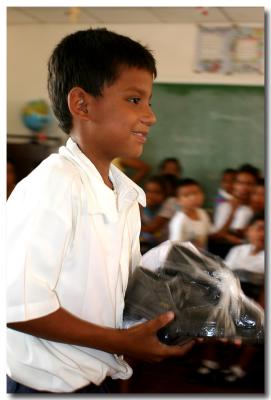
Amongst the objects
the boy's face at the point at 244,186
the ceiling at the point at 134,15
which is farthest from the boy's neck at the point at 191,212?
the ceiling at the point at 134,15

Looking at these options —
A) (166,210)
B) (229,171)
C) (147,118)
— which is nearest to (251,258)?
(166,210)

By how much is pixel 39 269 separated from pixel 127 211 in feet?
0.65

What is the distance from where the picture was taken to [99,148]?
74 centimetres

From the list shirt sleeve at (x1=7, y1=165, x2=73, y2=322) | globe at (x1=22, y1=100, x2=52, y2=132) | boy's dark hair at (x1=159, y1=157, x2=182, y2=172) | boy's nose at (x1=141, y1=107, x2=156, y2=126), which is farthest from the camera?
globe at (x1=22, y1=100, x2=52, y2=132)

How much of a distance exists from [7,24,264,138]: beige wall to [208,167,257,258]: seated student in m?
0.92

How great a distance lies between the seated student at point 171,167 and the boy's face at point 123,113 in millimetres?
3166

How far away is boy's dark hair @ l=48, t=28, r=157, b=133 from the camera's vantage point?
0.73 metres

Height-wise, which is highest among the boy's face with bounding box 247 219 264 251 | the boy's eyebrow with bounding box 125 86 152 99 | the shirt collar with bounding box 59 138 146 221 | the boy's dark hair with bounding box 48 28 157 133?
the boy's dark hair with bounding box 48 28 157 133

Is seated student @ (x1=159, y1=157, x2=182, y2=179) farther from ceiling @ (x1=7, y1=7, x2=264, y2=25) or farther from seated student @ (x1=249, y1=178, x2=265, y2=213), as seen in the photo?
ceiling @ (x1=7, y1=7, x2=264, y2=25)

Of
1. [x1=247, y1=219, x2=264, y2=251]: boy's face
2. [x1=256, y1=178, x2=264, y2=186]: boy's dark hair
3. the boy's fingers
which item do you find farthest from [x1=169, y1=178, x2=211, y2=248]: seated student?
the boy's fingers

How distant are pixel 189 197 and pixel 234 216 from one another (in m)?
0.33

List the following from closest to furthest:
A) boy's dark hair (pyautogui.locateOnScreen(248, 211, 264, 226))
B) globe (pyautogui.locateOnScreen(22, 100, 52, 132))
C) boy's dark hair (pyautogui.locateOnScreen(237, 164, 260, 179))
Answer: boy's dark hair (pyautogui.locateOnScreen(248, 211, 264, 226)) → boy's dark hair (pyautogui.locateOnScreen(237, 164, 260, 179)) → globe (pyautogui.locateOnScreen(22, 100, 52, 132))

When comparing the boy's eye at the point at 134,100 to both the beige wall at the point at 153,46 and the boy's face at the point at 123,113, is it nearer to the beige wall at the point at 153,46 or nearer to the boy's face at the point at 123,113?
the boy's face at the point at 123,113

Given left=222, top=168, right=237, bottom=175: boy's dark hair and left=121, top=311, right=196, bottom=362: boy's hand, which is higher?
left=222, top=168, right=237, bottom=175: boy's dark hair
